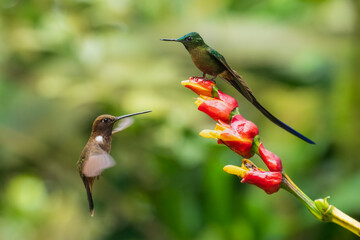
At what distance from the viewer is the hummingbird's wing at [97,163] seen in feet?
2.78

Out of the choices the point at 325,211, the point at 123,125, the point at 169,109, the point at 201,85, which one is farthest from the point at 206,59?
the point at 169,109

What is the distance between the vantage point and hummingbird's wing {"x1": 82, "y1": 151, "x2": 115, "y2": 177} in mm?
848

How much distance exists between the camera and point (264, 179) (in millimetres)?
991

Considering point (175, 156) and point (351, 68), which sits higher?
point (351, 68)

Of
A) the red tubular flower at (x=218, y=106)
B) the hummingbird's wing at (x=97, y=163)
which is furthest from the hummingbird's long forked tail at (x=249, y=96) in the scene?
the hummingbird's wing at (x=97, y=163)

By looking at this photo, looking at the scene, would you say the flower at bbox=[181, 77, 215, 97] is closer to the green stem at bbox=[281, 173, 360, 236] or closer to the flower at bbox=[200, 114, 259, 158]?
the flower at bbox=[200, 114, 259, 158]

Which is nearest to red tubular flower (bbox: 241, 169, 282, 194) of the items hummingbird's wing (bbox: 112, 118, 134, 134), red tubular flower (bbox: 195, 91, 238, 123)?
red tubular flower (bbox: 195, 91, 238, 123)

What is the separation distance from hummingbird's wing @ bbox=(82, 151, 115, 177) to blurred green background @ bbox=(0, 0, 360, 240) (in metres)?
1.64

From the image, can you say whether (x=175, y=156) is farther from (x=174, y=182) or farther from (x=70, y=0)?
(x=70, y=0)

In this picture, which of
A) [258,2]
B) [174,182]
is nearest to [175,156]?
[174,182]

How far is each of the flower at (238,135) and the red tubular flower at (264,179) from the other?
0.13 feet

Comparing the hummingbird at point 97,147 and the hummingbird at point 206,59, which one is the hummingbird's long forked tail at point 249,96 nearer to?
the hummingbird at point 206,59

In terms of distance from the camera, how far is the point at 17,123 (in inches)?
100

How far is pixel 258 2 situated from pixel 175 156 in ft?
3.77
